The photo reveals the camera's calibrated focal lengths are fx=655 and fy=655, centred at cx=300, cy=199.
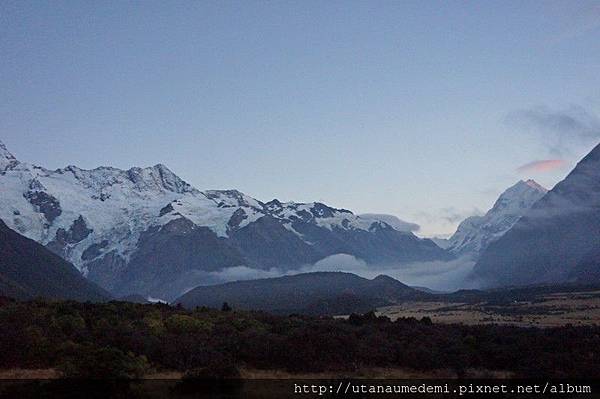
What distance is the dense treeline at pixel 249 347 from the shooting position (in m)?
45.5

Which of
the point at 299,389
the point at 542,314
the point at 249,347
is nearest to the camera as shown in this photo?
the point at 299,389

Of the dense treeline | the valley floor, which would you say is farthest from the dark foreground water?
the valley floor

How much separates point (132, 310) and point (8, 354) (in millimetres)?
23218

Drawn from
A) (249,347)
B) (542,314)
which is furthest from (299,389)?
(542,314)

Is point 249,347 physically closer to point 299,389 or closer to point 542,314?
point 299,389

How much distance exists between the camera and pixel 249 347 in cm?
5169

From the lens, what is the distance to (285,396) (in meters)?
37.8

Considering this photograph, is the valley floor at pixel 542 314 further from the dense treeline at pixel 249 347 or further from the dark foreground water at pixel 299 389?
the dark foreground water at pixel 299 389

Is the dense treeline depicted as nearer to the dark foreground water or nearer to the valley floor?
the dark foreground water

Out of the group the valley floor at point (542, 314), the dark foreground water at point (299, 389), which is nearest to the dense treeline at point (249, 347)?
the dark foreground water at point (299, 389)

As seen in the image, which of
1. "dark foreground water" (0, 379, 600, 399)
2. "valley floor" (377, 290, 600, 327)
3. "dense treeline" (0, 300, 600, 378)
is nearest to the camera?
"dark foreground water" (0, 379, 600, 399)

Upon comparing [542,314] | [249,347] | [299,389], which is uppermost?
[249,347]

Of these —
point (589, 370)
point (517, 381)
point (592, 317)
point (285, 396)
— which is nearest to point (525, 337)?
point (589, 370)

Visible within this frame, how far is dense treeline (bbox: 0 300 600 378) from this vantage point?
45531mm
